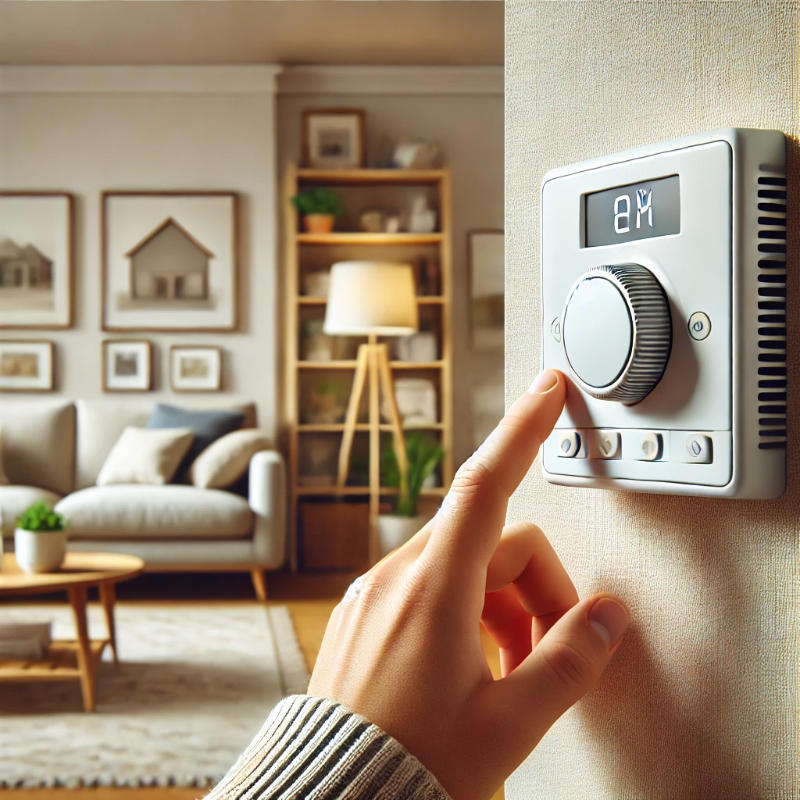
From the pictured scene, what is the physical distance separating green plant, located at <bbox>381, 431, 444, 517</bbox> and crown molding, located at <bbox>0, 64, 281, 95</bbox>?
6.85 feet

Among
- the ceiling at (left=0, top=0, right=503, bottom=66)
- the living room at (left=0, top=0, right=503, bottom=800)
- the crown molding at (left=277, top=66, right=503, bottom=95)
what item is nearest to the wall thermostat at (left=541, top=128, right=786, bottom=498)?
the living room at (left=0, top=0, right=503, bottom=800)

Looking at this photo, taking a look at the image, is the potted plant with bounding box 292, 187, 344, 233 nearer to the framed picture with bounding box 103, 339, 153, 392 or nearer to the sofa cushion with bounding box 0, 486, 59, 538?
the framed picture with bounding box 103, 339, 153, 392

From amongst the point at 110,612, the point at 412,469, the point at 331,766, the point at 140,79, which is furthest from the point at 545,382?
Answer: the point at 140,79

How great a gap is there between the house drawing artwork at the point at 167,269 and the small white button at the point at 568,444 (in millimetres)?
4907

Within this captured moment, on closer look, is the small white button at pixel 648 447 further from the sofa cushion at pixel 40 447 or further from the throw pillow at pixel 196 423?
the sofa cushion at pixel 40 447

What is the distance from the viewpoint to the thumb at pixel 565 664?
344 mm

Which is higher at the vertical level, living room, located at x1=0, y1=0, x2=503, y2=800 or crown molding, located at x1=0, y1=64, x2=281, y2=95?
crown molding, located at x1=0, y1=64, x2=281, y2=95

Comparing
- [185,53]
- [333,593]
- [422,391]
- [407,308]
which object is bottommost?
[333,593]

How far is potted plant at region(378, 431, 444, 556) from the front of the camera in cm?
455

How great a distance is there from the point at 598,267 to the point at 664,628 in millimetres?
140

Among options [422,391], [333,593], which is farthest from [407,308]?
[333,593]

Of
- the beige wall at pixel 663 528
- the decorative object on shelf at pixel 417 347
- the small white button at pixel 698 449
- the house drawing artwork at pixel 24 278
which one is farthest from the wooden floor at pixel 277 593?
the small white button at pixel 698 449

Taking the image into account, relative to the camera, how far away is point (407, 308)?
4.49 metres

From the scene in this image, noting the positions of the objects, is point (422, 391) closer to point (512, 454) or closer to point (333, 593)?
point (333, 593)
